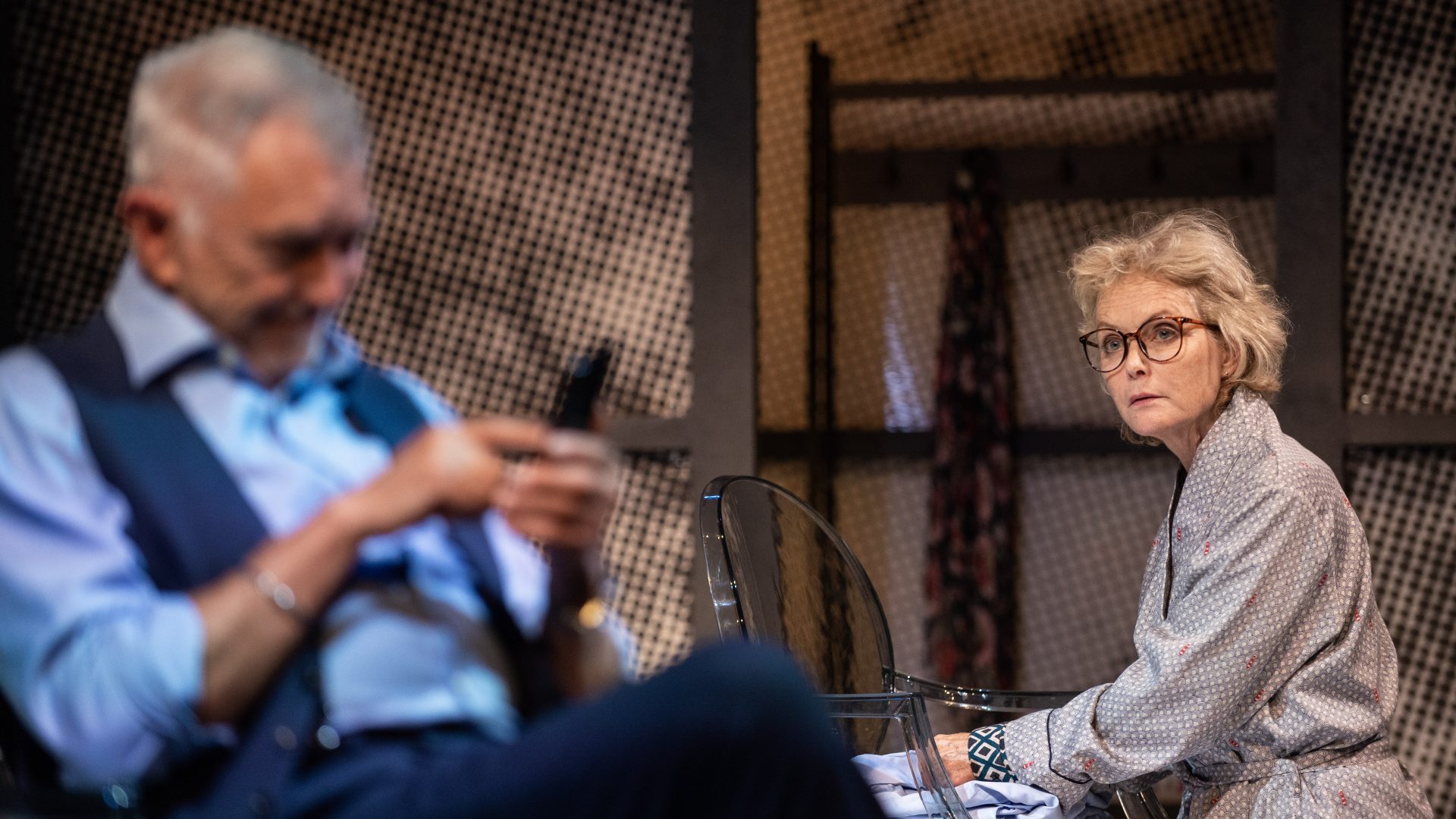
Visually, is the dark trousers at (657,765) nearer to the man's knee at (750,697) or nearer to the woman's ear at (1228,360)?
the man's knee at (750,697)

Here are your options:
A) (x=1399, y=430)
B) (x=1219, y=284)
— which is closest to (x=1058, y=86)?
(x=1399, y=430)

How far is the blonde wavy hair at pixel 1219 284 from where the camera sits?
179 cm

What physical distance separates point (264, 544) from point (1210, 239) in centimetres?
140

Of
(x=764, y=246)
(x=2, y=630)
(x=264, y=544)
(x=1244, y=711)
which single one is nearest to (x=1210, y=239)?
(x=1244, y=711)

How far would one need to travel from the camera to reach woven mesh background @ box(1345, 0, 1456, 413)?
282 centimetres

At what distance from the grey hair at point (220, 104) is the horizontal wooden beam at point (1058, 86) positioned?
11.6ft

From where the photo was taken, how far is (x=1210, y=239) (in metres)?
1.81

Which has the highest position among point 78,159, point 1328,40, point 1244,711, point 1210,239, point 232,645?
point 1328,40

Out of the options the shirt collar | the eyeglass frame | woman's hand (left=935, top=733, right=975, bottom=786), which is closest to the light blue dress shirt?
the shirt collar

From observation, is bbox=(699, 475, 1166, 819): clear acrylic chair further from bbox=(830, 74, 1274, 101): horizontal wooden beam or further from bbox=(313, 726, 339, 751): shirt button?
bbox=(830, 74, 1274, 101): horizontal wooden beam

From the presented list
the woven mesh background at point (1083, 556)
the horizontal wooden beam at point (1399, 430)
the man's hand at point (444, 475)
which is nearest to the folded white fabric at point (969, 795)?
the man's hand at point (444, 475)

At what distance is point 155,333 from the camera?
92cm

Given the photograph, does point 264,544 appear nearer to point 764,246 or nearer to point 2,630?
point 2,630

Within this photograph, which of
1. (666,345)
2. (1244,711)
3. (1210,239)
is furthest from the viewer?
(666,345)
